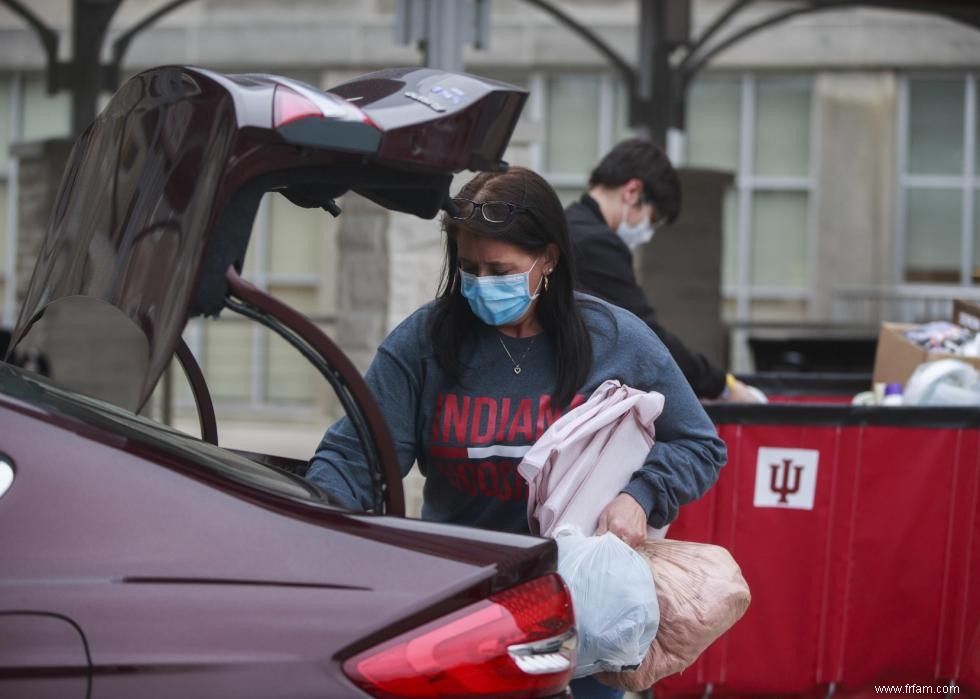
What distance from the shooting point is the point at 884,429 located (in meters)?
4.67

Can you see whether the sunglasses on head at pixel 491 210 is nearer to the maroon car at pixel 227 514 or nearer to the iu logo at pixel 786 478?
the maroon car at pixel 227 514

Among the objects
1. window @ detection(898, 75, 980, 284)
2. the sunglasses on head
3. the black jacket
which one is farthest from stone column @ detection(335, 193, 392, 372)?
window @ detection(898, 75, 980, 284)

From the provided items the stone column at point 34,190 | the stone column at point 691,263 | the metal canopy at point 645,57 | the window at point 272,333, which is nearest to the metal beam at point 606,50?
the metal canopy at point 645,57

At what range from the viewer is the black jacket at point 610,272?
475cm

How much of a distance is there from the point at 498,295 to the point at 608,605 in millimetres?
701

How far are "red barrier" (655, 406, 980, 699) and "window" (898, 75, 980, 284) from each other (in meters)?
12.2

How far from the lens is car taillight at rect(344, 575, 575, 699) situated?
2.30m

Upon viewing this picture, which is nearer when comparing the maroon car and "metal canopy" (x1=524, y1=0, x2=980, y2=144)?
the maroon car

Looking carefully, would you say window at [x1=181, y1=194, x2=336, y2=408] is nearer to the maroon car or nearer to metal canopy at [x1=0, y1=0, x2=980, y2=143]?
metal canopy at [x1=0, y1=0, x2=980, y2=143]

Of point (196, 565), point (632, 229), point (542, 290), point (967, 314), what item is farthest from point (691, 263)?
point (196, 565)

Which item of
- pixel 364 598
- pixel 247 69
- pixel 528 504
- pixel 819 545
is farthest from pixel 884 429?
pixel 247 69

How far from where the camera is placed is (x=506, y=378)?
10.7 feet

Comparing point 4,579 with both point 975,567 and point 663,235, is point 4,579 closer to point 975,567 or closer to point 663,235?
point 975,567

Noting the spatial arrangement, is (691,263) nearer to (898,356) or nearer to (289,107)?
(898,356)
